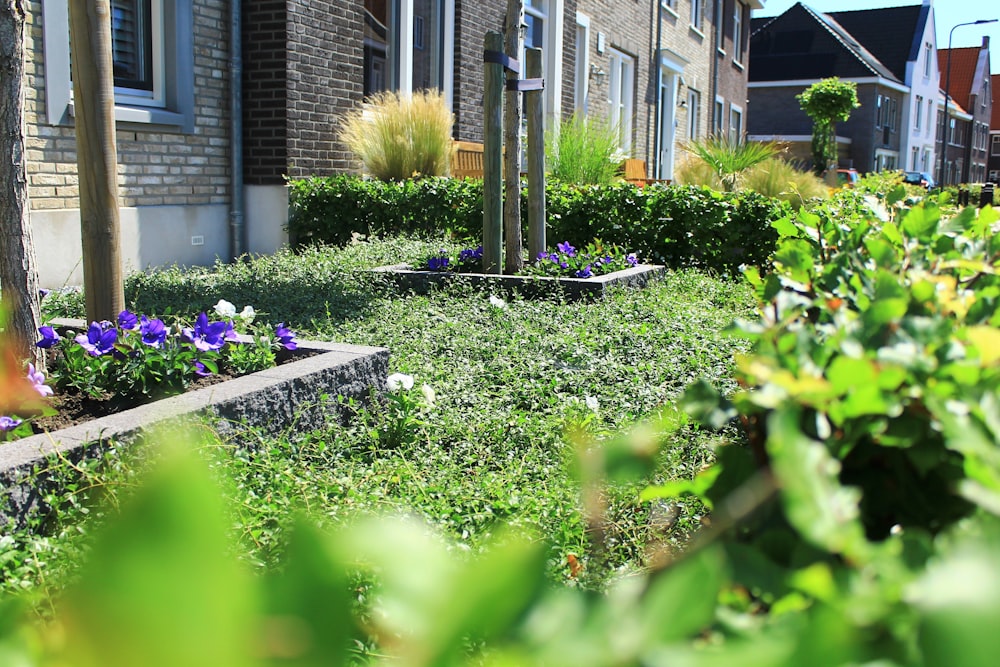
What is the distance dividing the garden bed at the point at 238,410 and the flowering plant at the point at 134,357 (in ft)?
0.50

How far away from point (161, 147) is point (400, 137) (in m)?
2.70

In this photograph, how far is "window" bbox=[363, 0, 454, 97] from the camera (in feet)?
36.3

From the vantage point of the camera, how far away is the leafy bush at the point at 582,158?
409 inches

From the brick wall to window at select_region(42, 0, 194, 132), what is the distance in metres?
0.15

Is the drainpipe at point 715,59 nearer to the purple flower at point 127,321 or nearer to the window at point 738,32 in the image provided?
the window at point 738,32

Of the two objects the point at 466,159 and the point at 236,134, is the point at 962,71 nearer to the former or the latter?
the point at 466,159

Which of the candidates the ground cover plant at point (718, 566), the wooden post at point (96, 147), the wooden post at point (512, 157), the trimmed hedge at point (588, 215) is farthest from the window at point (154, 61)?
the ground cover plant at point (718, 566)

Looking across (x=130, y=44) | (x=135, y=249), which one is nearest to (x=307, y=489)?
(x=135, y=249)

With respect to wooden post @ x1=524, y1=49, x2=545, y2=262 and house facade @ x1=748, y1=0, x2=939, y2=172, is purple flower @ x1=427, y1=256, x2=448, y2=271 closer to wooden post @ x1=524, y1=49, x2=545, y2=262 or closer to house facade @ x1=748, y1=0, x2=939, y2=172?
wooden post @ x1=524, y1=49, x2=545, y2=262

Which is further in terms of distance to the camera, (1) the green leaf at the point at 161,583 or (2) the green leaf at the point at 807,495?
(2) the green leaf at the point at 807,495

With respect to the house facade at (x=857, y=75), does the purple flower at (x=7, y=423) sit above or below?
below

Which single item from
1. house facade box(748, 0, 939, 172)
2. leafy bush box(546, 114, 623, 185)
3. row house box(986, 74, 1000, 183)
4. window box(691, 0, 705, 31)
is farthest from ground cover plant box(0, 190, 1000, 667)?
row house box(986, 74, 1000, 183)

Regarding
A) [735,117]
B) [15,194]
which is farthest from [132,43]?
[735,117]

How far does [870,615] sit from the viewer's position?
1.75 ft
